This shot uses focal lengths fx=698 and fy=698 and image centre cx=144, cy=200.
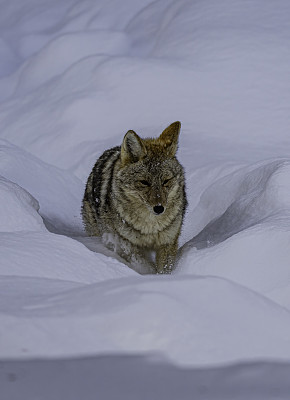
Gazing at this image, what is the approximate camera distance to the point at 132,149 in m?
5.96

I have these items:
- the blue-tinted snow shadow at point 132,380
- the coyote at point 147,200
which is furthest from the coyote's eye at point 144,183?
the blue-tinted snow shadow at point 132,380

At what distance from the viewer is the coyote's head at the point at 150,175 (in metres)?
5.79

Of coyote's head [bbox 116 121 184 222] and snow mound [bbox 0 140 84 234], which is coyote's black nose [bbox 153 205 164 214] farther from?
snow mound [bbox 0 140 84 234]

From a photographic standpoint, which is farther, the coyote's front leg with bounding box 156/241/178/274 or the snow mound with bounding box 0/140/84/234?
the snow mound with bounding box 0/140/84/234

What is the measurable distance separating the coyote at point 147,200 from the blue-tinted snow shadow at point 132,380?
3.25 metres

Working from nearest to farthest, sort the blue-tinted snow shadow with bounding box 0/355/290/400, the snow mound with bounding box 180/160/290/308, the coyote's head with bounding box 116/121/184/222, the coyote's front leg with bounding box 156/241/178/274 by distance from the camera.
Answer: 1. the blue-tinted snow shadow with bounding box 0/355/290/400
2. the snow mound with bounding box 180/160/290/308
3. the coyote's head with bounding box 116/121/184/222
4. the coyote's front leg with bounding box 156/241/178/274

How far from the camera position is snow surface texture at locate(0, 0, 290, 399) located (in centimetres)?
267

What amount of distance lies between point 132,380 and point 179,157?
21.5 feet

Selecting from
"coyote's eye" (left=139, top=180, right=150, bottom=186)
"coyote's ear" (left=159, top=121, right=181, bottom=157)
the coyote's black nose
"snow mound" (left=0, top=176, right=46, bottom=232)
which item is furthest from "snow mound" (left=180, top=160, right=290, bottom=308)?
"snow mound" (left=0, top=176, right=46, bottom=232)

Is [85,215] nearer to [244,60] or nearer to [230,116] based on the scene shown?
[230,116]

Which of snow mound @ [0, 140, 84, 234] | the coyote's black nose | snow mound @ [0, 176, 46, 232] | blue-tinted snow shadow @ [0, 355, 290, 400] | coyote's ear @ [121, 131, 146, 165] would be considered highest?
blue-tinted snow shadow @ [0, 355, 290, 400]

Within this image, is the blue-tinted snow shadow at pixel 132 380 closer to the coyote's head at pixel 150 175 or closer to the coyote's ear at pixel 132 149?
the coyote's head at pixel 150 175

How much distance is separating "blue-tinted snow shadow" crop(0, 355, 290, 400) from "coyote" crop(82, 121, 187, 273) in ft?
10.7

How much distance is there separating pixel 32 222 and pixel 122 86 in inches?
221
